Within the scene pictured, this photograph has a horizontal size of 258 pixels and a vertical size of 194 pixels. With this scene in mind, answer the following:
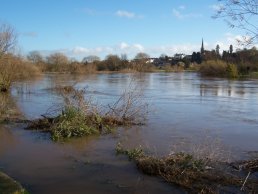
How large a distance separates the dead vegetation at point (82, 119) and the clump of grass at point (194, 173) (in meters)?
4.32

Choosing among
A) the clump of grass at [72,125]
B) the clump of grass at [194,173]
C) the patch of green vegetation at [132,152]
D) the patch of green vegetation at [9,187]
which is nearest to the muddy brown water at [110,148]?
the patch of green vegetation at [132,152]

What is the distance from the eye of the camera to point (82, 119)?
14.6m

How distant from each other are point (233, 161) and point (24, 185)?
17.9ft

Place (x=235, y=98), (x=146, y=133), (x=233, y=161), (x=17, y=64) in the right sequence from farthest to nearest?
(x=17, y=64)
(x=235, y=98)
(x=146, y=133)
(x=233, y=161)

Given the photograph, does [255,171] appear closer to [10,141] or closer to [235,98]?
[10,141]

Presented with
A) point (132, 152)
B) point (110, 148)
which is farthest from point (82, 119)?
point (132, 152)

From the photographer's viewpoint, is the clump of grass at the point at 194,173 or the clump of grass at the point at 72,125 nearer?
the clump of grass at the point at 194,173

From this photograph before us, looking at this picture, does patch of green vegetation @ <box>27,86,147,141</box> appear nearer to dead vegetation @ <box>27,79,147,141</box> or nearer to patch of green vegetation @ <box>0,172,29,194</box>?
dead vegetation @ <box>27,79,147,141</box>

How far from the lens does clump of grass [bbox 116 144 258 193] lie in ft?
28.0

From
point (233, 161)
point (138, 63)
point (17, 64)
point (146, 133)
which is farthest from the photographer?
point (17, 64)

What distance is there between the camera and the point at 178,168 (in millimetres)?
9219

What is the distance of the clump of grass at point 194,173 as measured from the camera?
8.53m

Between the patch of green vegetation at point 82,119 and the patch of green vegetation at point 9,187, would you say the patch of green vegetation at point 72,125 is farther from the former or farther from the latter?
the patch of green vegetation at point 9,187

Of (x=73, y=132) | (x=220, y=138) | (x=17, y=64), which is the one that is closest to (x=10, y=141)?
(x=73, y=132)
